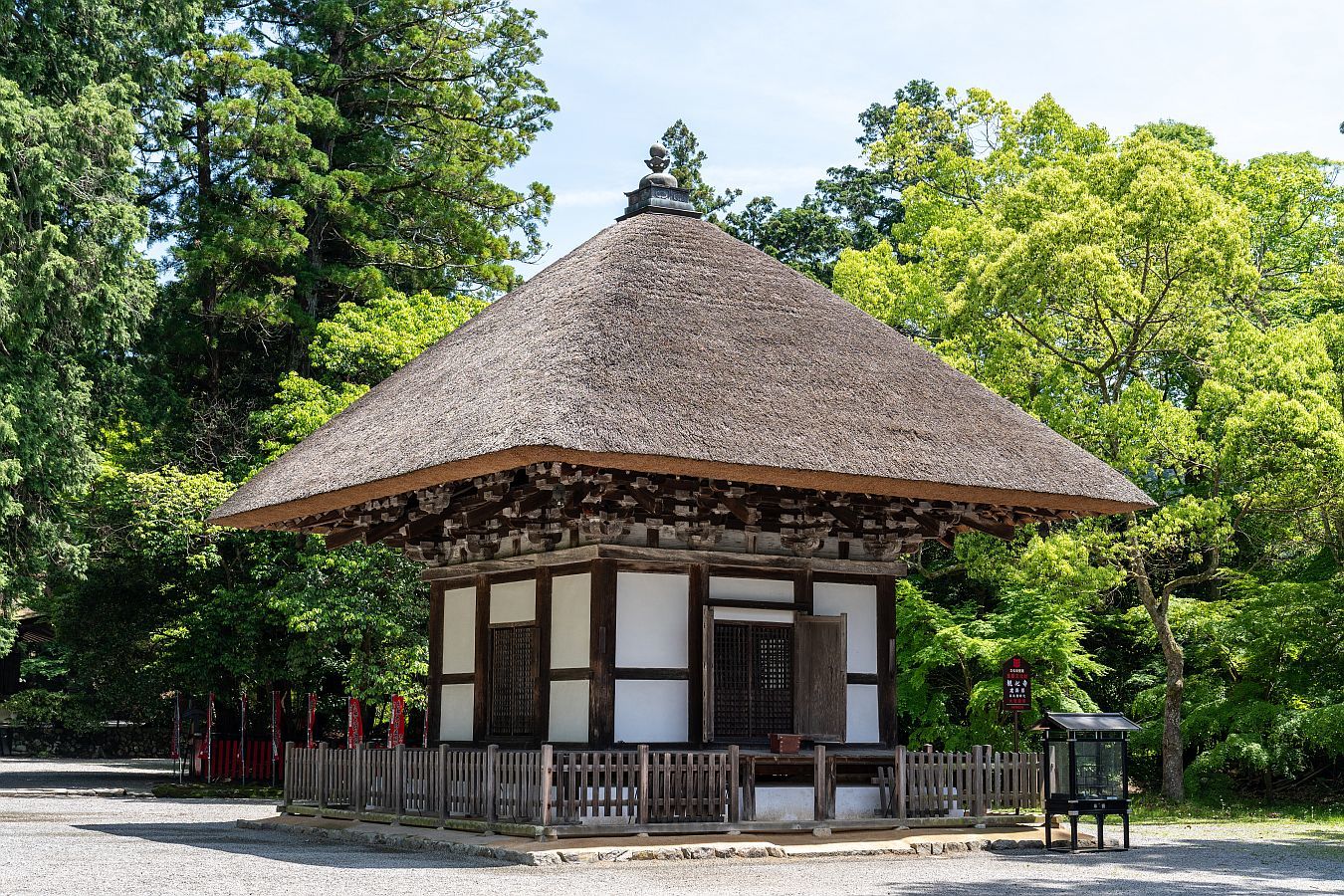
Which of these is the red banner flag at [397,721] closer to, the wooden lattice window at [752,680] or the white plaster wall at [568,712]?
the white plaster wall at [568,712]

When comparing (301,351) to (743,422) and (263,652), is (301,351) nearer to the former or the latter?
(263,652)

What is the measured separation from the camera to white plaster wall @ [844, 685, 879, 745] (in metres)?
15.0

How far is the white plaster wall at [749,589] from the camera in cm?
1442

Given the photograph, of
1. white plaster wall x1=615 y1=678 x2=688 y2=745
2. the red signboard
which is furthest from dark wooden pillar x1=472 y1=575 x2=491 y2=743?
the red signboard

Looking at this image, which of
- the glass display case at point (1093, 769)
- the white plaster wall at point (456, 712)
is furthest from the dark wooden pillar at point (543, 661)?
the glass display case at point (1093, 769)

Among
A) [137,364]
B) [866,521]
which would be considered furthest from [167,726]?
[866,521]

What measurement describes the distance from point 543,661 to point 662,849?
2.81 meters

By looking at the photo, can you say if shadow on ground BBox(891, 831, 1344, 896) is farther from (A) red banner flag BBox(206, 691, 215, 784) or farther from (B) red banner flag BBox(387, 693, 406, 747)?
(A) red banner flag BBox(206, 691, 215, 784)

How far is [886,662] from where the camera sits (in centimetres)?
1537

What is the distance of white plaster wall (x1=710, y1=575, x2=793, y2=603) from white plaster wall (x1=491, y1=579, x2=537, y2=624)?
1.93m

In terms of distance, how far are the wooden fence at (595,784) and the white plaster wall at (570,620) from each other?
96cm

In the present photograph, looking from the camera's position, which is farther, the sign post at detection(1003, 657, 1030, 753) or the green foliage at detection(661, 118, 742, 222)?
the green foliage at detection(661, 118, 742, 222)

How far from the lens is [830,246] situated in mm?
43969

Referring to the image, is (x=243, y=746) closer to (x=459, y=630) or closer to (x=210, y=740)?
(x=210, y=740)
